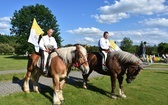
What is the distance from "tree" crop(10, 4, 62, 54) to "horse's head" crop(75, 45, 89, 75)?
45.4 metres

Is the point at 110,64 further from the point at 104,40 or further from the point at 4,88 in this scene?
the point at 4,88

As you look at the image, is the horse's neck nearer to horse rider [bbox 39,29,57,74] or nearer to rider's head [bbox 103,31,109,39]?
horse rider [bbox 39,29,57,74]

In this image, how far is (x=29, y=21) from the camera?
54.9 m

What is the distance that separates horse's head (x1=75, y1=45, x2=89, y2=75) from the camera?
9.00 metres

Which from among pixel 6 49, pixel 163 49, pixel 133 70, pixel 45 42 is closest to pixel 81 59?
pixel 45 42

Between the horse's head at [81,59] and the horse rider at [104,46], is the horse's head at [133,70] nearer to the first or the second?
the horse rider at [104,46]

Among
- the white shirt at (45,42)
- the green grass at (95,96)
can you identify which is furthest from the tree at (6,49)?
the white shirt at (45,42)

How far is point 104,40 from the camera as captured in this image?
11.8 metres

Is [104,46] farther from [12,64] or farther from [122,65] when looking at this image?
[12,64]

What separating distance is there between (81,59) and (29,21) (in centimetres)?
4801

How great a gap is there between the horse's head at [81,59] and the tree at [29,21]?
45.4 metres

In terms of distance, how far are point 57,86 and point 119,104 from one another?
9.94ft

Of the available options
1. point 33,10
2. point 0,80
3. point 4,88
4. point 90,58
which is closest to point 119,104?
point 90,58

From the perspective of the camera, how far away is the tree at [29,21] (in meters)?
54.5
